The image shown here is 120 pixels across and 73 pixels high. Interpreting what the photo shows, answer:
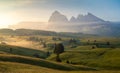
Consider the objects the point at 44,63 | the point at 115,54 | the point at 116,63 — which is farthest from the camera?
the point at 115,54

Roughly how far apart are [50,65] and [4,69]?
99.1ft

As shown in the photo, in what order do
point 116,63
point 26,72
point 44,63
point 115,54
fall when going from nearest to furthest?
point 26,72 < point 44,63 < point 116,63 < point 115,54

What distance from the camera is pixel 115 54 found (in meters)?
180

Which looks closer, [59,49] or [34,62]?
[34,62]

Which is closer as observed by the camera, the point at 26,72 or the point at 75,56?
the point at 26,72

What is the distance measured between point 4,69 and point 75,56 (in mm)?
137950

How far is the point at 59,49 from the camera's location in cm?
15400

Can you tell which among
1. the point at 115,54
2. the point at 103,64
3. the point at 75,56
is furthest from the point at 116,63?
the point at 75,56

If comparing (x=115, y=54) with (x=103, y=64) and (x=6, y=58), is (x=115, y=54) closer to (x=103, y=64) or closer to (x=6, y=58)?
(x=103, y=64)

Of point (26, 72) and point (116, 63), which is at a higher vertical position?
point (26, 72)

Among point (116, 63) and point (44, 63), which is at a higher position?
point (44, 63)

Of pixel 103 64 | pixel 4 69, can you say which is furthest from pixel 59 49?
pixel 4 69

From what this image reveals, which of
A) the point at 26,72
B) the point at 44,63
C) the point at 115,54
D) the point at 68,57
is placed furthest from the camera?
the point at 68,57

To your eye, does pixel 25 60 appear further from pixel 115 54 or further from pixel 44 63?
pixel 115 54
